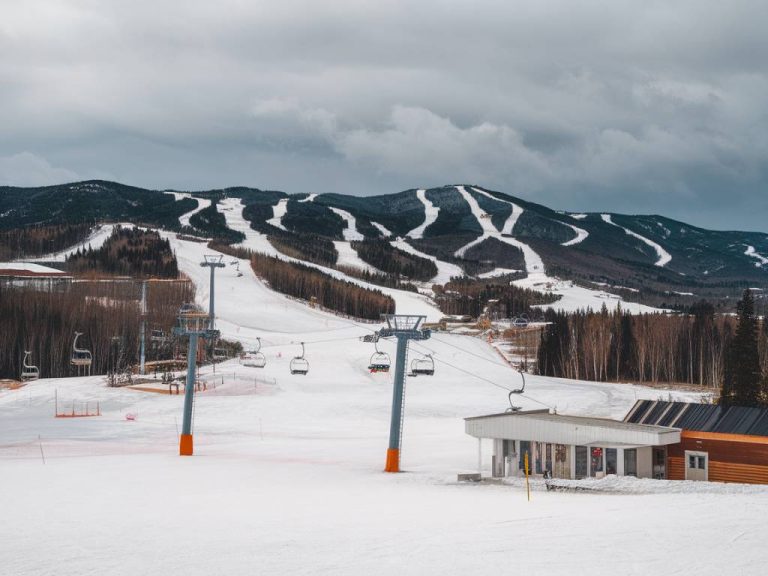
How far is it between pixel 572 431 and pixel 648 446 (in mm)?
2850

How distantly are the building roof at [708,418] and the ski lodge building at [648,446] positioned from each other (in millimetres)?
33

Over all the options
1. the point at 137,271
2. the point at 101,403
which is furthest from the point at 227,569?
the point at 137,271

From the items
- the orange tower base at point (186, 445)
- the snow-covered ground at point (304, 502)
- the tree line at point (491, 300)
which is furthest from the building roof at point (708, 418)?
the tree line at point (491, 300)

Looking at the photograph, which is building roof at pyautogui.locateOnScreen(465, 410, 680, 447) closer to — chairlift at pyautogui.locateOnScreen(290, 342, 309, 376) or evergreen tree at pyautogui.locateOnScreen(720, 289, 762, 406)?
evergreen tree at pyautogui.locateOnScreen(720, 289, 762, 406)

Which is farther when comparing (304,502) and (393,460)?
(393,460)

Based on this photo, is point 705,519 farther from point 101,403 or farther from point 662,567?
point 101,403

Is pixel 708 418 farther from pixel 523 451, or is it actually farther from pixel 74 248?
pixel 74 248

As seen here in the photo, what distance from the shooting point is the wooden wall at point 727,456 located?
33.7 m

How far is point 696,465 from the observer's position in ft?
115

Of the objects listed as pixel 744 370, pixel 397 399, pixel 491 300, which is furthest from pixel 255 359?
pixel 491 300

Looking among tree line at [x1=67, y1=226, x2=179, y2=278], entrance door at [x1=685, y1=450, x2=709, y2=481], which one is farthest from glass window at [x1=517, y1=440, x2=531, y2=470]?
tree line at [x1=67, y1=226, x2=179, y2=278]

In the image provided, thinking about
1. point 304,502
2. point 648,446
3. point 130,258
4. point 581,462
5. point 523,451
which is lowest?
point 304,502

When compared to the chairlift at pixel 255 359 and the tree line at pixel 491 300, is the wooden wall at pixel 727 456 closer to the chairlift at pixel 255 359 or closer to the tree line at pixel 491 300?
the chairlift at pixel 255 359

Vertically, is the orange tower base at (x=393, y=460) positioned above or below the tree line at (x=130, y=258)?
below
